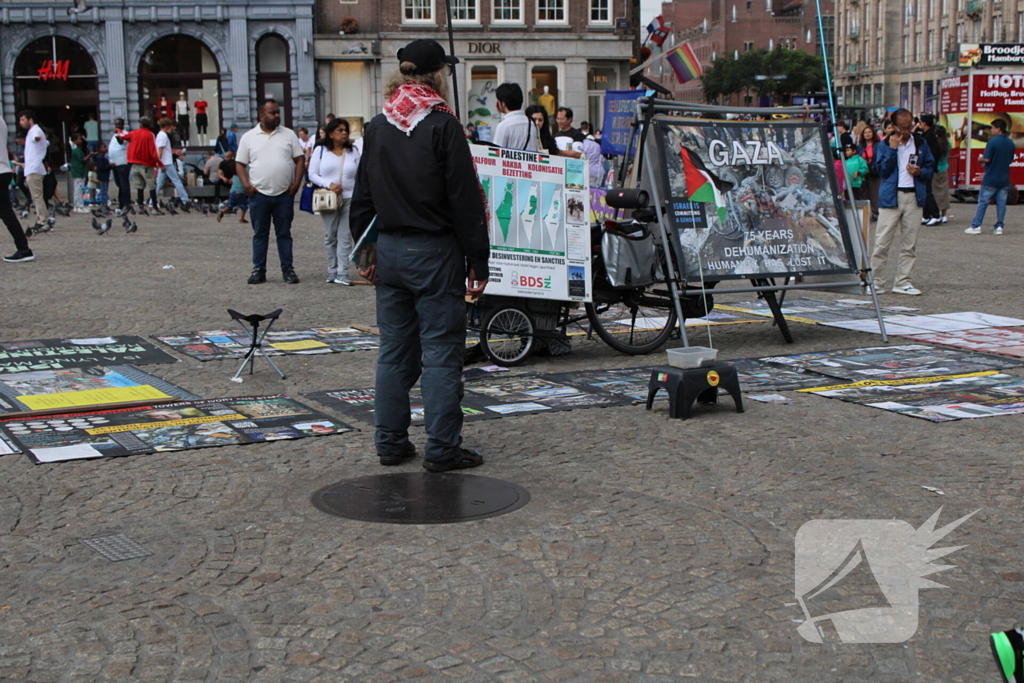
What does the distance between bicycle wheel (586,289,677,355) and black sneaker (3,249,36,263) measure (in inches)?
331

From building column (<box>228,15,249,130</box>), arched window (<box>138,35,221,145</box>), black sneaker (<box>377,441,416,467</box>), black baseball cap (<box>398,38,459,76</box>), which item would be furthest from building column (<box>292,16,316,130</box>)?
black sneaker (<box>377,441,416,467</box>)

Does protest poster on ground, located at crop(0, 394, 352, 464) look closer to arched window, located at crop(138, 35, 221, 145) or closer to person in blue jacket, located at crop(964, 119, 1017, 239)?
person in blue jacket, located at crop(964, 119, 1017, 239)

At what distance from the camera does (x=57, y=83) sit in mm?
41281

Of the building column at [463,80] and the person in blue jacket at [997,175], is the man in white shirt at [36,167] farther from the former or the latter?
the building column at [463,80]

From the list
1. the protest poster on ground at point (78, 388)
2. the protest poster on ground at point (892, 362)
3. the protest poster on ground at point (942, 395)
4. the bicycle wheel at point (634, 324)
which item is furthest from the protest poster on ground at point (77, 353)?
the protest poster on ground at point (942, 395)

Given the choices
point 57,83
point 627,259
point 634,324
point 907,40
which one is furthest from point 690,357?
point 907,40

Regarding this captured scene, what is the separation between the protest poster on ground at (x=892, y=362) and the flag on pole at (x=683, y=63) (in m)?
3.30

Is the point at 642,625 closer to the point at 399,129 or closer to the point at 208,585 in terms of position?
the point at 208,585

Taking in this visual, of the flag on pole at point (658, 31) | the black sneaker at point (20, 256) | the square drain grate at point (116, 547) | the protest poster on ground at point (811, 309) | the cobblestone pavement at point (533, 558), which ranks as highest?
the flag on pole at point (658, 31)

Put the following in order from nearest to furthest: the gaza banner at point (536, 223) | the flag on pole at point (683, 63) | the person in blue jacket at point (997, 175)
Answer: the gaza banner at point (536, 223), the flag on pole at point (683, 63), the person in blue jacket at point (997, 175)

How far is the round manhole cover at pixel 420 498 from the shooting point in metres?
4.92

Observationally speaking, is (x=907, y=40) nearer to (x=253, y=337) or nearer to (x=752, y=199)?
(x=752, y=199)

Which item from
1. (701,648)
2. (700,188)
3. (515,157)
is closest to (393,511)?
(701,648)

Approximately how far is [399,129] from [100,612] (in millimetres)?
2597
